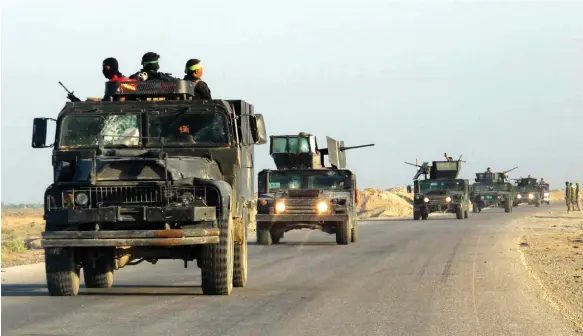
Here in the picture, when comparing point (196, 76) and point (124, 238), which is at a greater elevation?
point (196, 76)

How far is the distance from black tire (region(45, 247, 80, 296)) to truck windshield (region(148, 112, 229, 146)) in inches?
80.3

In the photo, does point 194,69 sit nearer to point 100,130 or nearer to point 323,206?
point 100,130

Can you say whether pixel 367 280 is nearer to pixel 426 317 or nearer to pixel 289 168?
pixel 426 317

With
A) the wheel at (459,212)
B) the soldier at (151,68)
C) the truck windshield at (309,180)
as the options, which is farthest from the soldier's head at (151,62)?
the wheel at (459,212)

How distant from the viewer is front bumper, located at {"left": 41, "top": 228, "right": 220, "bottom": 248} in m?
12.5

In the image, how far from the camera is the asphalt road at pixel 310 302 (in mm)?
10273

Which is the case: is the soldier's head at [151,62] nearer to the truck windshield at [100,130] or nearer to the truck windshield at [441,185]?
the truck windshield at [100,130]

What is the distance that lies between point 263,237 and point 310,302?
15.3m

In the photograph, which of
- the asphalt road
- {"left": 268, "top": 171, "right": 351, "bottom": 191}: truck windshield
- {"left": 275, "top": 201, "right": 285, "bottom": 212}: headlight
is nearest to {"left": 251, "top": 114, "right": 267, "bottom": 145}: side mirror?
the asphalt road

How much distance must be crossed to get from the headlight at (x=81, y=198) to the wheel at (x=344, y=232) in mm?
14667

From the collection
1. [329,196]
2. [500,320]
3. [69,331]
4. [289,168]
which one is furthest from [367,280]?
[289,168]

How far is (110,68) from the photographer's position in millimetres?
15422

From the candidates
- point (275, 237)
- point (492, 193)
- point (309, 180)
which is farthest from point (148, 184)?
point (492, 193)

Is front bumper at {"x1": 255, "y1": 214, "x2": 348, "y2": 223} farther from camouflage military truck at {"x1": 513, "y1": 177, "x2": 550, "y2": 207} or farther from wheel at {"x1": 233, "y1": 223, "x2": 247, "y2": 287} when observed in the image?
camouflage military truck at {"x1": 513, "y1": 177, "x2": 550, "y2": 207}
